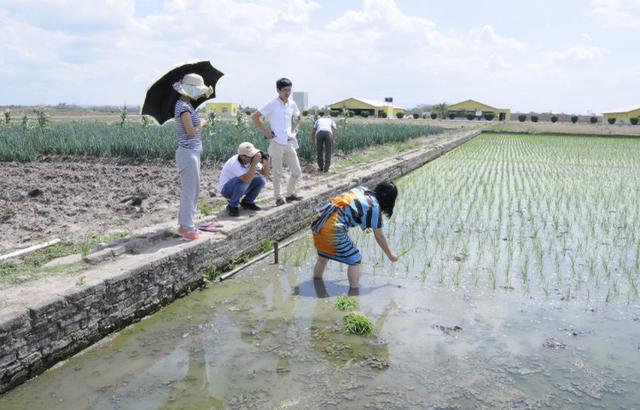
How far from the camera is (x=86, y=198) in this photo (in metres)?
6.93

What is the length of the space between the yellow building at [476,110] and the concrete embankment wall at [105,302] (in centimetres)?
5524

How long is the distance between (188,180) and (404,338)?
6.93ft

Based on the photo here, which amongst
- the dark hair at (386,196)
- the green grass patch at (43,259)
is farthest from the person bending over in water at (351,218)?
the green grass patch at (43,259)

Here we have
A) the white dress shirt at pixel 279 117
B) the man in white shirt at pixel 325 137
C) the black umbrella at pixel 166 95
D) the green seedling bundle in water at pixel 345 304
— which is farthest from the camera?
the man in white shirt at pixel 325 137

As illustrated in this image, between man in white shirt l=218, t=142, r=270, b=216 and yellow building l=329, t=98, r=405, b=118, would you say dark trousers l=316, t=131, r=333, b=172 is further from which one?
yellow building l=329, t=98, r=405, b=118

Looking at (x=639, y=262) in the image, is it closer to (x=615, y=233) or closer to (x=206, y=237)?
(x=615, y=233)

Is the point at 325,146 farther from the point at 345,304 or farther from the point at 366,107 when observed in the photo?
the point at 366,107

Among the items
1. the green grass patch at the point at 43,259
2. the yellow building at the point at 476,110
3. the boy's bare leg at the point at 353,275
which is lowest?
the boy's bare leg at the point at 353,275

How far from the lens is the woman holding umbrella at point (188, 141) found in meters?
4.32

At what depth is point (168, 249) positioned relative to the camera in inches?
167

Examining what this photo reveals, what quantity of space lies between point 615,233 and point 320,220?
165 inches

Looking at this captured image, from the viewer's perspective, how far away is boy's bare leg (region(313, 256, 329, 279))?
4.64m

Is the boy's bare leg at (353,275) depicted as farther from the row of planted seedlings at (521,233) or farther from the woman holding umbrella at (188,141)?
the woman holding umbrella at (188,141)

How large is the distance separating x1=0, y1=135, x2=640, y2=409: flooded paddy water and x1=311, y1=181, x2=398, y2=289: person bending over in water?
14.6 inches
